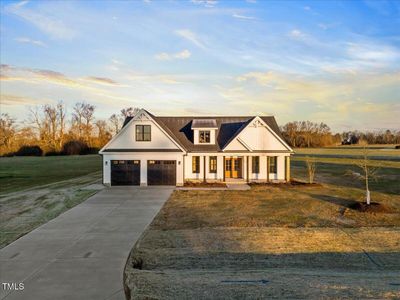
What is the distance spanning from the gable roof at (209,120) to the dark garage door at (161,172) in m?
2.01

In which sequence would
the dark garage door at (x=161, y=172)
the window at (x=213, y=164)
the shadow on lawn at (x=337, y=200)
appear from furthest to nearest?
the window at (x=213, y=164) < the dark garage door at (x=161, y=172) < the shadow on lawn at (x=337, y=200)

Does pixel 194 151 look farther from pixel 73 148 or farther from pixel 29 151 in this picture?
pixel 29 151

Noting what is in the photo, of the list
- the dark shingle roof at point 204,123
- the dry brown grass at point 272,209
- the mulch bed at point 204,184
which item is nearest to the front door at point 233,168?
the mulch bed at point 204,184

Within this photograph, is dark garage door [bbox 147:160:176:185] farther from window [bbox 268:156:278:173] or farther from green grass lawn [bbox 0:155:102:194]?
green grass lawn [bbox 0:155:102:194]

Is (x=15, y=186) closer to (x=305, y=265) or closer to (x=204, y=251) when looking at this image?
(x=204, y=251)

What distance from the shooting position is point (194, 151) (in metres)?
26.5

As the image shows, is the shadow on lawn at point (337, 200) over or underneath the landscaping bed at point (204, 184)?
underneath

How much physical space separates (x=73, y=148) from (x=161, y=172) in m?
52.5

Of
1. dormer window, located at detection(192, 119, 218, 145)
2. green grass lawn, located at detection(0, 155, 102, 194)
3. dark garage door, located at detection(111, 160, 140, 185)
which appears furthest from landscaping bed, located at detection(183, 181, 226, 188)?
green grass lawn, located at detection(0, 155, 102, 194)

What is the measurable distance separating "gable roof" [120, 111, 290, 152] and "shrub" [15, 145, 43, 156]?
51.3 meters

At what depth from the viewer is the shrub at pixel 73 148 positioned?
71.7 metres

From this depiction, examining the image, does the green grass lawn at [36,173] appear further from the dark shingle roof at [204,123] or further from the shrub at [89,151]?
the shrub at [89,151]

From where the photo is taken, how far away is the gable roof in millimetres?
27078

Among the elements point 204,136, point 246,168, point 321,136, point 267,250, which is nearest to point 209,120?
point 204,136
